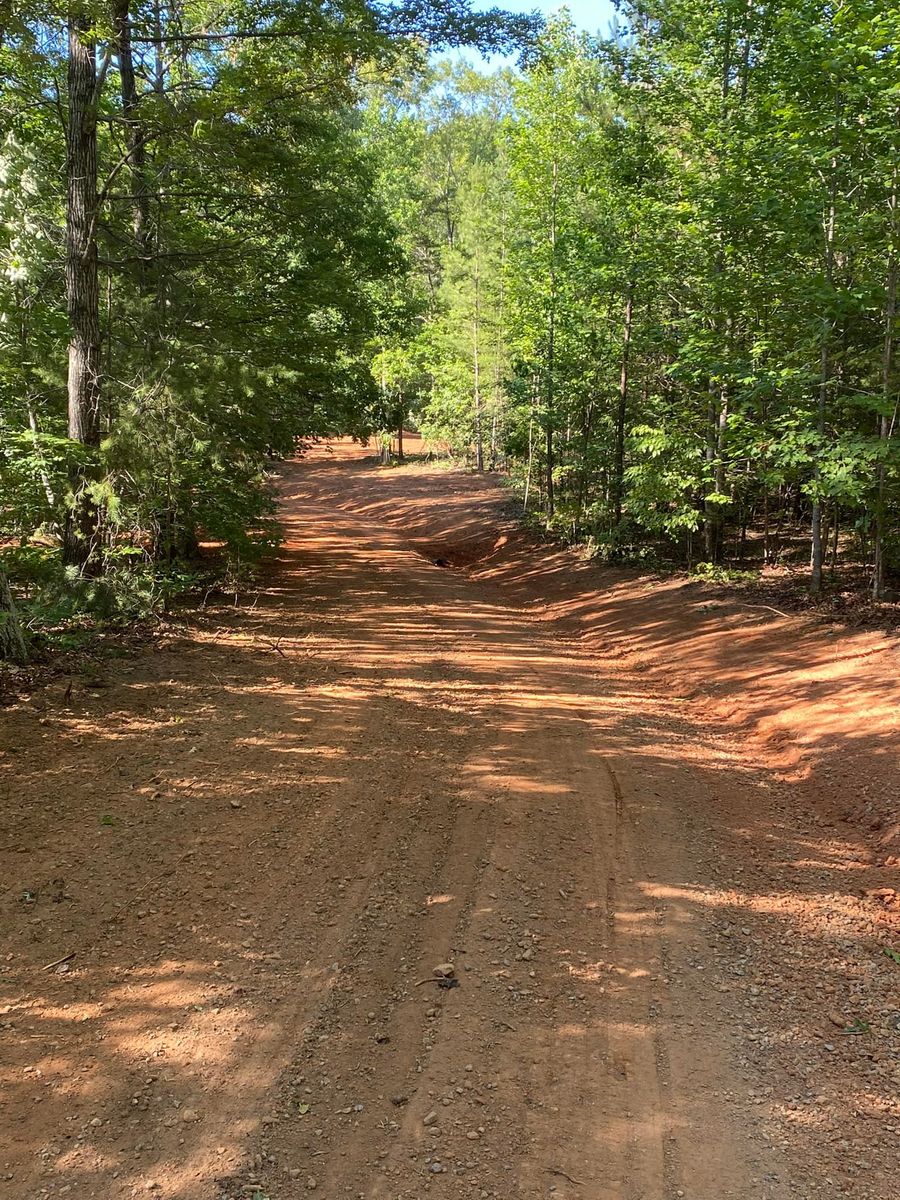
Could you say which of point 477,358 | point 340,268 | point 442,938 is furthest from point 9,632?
point 477,358

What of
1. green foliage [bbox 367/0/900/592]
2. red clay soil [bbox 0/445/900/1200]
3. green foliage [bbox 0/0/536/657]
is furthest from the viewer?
green foliage [bbox 367/0/900/592]

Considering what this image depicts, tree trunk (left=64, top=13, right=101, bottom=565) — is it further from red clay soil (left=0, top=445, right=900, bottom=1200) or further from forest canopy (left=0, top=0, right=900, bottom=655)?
red clay soil (left=0, top=445, right=900, bottom=1200)

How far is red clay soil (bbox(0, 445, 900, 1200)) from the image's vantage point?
2.79m

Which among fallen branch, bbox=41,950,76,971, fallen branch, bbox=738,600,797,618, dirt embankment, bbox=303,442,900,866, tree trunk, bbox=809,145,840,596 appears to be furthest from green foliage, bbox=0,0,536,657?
fallen branch, bbox=738,600,797,618

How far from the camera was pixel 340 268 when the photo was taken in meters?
14.4

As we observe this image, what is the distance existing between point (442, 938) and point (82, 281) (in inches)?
341

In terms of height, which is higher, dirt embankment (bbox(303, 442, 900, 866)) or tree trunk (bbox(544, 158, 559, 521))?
tree trunk (bbox(544, 158, 559, 521))

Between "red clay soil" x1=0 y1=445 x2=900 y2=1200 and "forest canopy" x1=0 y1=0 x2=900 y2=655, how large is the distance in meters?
2.59

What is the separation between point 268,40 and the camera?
9883mm

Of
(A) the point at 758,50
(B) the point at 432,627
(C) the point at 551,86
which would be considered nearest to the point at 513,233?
(C) the point at 551,86

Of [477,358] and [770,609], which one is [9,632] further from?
[477,358]

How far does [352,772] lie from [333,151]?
13.6m

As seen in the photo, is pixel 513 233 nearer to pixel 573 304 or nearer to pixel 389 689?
pixel 573 304

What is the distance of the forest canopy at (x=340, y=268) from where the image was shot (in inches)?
340
